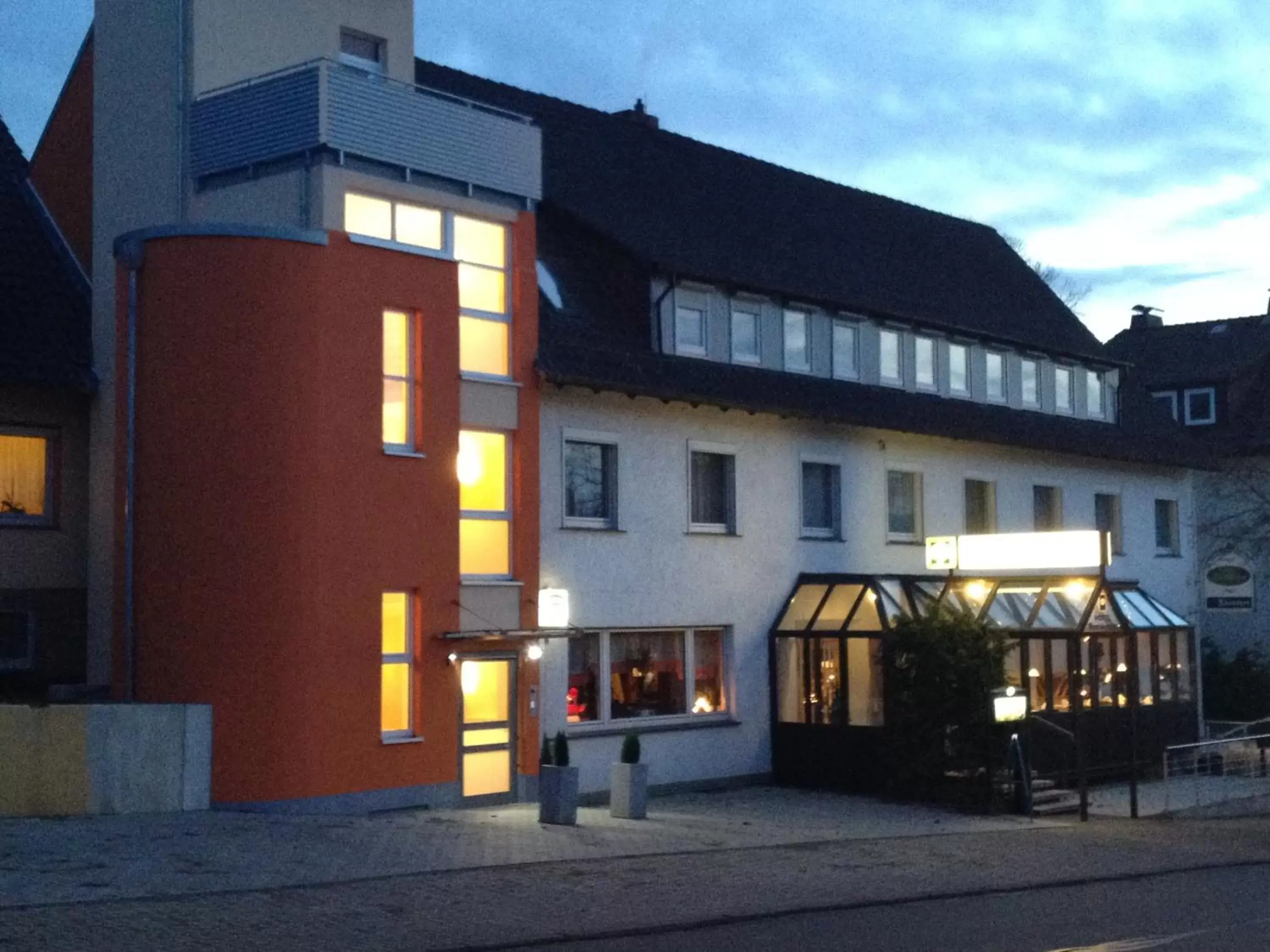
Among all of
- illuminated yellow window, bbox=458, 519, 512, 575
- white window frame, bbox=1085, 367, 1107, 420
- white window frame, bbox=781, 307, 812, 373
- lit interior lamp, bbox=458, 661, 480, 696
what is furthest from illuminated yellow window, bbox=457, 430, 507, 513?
white window frame, bbox=1085, 367, 1107, 420

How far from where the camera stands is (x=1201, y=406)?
53.0 metres

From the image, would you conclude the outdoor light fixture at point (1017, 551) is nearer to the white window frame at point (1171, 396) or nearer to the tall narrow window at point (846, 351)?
the tall narrow window at point (846, 351)

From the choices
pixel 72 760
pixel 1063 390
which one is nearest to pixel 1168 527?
pixel 1063 390

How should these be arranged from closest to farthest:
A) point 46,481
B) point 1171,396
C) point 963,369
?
point 46,481
point 963,369
point 1171,396

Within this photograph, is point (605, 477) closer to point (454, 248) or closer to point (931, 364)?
point (454, 248)

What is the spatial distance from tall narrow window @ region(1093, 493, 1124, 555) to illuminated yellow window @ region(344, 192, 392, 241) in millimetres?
18714

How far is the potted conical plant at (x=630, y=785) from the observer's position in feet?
70.0

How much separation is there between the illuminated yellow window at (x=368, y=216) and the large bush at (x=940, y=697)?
9317mm

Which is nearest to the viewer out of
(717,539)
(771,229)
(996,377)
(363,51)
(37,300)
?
(37,300)

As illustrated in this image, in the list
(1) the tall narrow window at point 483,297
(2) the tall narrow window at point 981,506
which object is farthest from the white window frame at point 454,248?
(2) the tall narrow window at point 981,506

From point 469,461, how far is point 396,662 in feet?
10.00

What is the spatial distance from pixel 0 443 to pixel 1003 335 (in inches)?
749

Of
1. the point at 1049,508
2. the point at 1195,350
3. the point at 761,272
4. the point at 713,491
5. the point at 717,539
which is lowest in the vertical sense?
the point at 717,539

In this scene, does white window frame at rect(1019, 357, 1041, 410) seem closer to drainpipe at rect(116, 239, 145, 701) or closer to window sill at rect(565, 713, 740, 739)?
window sill at rect(565, 713, 740, 739)
